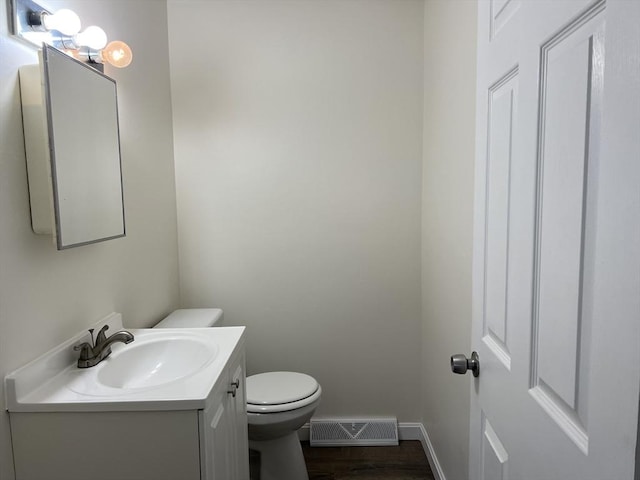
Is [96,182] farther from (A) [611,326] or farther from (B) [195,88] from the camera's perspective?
(A) [611,326]

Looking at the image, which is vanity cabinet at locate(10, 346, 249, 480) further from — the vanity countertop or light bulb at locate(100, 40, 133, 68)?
light bulb at locate(100, 40, 133, 68)

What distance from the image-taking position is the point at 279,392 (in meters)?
1.93

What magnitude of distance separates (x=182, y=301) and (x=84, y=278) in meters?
0.98

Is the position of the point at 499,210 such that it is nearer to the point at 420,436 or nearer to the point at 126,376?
the point at 126,376

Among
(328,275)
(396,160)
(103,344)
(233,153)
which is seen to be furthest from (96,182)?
(396,160)

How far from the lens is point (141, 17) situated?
190cm

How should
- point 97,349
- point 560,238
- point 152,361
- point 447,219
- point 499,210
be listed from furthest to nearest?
1. point 447,219
2. point 152,361
3. point 97,349
4. point 499,210
5. point 560,238

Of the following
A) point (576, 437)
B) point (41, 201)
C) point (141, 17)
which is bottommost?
point (576, 437)

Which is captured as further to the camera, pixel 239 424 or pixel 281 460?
pixel 281 460

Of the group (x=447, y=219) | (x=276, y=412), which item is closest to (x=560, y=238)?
(x=447, y=219)

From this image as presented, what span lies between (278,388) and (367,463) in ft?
→ 2.25

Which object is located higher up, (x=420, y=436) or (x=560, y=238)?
(x=560, y=238)

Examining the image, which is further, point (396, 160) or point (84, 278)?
point (396, 160)

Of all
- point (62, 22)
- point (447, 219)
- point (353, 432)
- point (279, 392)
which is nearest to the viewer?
point (62, 22)
